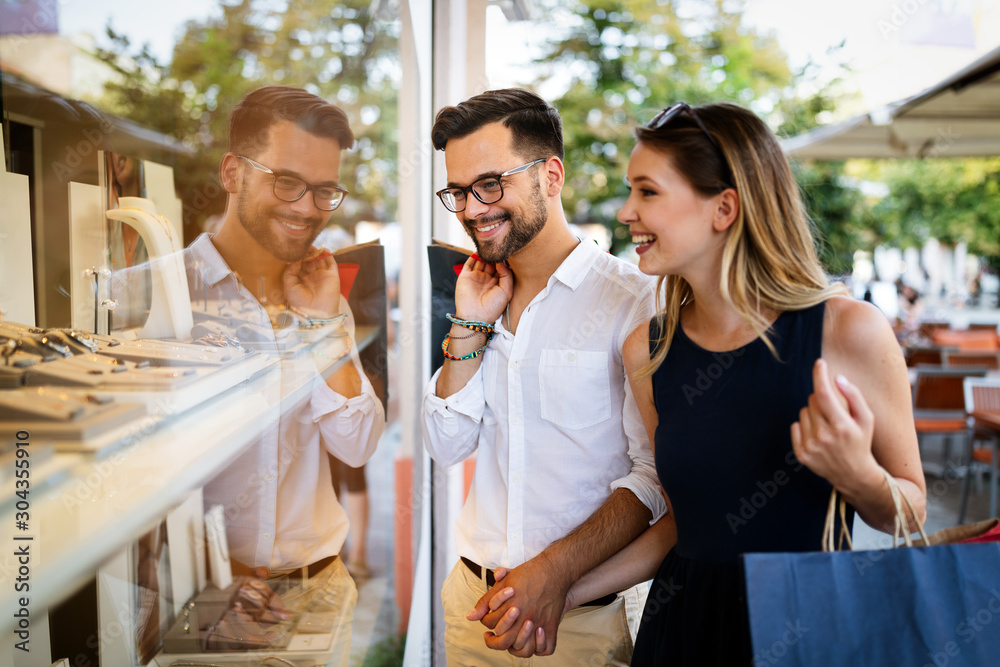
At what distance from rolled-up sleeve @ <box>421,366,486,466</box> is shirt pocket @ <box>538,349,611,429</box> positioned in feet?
0.60

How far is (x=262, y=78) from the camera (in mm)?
1706

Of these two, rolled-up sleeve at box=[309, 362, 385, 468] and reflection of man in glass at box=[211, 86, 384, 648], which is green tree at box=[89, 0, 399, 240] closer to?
reflection of man in glass at box=[211, 86, 384, 648]

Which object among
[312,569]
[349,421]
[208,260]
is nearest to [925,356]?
[349,421]

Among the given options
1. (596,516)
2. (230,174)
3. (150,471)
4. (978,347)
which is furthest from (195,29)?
(978,347)

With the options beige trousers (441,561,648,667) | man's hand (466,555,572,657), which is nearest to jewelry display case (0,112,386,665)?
man's hand (466,555,572,657)

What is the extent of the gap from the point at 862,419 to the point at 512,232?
890mm

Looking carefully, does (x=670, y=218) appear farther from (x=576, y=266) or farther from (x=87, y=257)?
(x=87, y=257)

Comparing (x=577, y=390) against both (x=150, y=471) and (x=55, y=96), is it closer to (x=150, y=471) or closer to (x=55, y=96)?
(x=150, y=471)

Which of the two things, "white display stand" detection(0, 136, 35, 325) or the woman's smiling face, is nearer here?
"white display stand" detection(0, 136, 35, 325)

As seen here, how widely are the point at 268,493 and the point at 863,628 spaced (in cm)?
116

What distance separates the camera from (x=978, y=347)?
661cm

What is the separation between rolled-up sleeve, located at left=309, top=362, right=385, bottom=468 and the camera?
1599 mm

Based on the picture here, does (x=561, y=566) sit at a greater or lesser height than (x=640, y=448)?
lesser

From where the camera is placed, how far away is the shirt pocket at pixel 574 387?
1.66 metres
